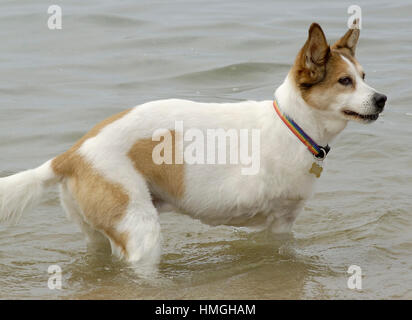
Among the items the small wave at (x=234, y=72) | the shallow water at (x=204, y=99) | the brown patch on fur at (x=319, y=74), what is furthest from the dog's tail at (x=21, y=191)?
the small wave at (x=234, y=72)

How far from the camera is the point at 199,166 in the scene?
18.4ft

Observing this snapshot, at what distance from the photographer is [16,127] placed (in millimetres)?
10023

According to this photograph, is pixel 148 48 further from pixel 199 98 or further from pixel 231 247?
pixel 231 247

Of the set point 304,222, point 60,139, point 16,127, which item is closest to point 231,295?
point 304,222

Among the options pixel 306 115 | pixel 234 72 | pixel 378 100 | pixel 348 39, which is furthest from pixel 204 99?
pixel 378 100

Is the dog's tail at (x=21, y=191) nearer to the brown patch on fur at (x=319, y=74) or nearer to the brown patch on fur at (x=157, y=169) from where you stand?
the brown patch on fur at (x=157, y=169)

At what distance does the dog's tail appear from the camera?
5.38m

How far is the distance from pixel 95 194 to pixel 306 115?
171cm

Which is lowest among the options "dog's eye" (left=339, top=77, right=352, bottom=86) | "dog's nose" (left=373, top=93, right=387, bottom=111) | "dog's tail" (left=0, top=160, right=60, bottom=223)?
"dog's tail" (left=0, top=160, right=60, bottom=223)

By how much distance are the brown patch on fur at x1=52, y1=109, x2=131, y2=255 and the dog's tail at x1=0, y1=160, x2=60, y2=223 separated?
119 mm

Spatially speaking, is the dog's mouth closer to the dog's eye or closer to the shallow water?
the dog's eye

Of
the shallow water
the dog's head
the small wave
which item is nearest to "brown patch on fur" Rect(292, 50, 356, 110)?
the dog's head

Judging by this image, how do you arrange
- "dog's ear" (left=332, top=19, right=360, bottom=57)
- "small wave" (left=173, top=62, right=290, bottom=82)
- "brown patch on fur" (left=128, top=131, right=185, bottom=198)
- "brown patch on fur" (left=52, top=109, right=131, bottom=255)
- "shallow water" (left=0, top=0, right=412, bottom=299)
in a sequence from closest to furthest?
"brown patch on fur" (left=52, top=109, right=131, bottom=255), "brown patch on fur" (left=128, top=131, right=185, bottom=198), "shallow water" (left=0, top=0, right=412, bottom=299), "dog's ear" (left=332, top=19, right=360, bottom=57), "small wave" (left=173, top=62, right=290, bottom=82)

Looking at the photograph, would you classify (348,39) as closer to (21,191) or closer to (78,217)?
(78,217)
